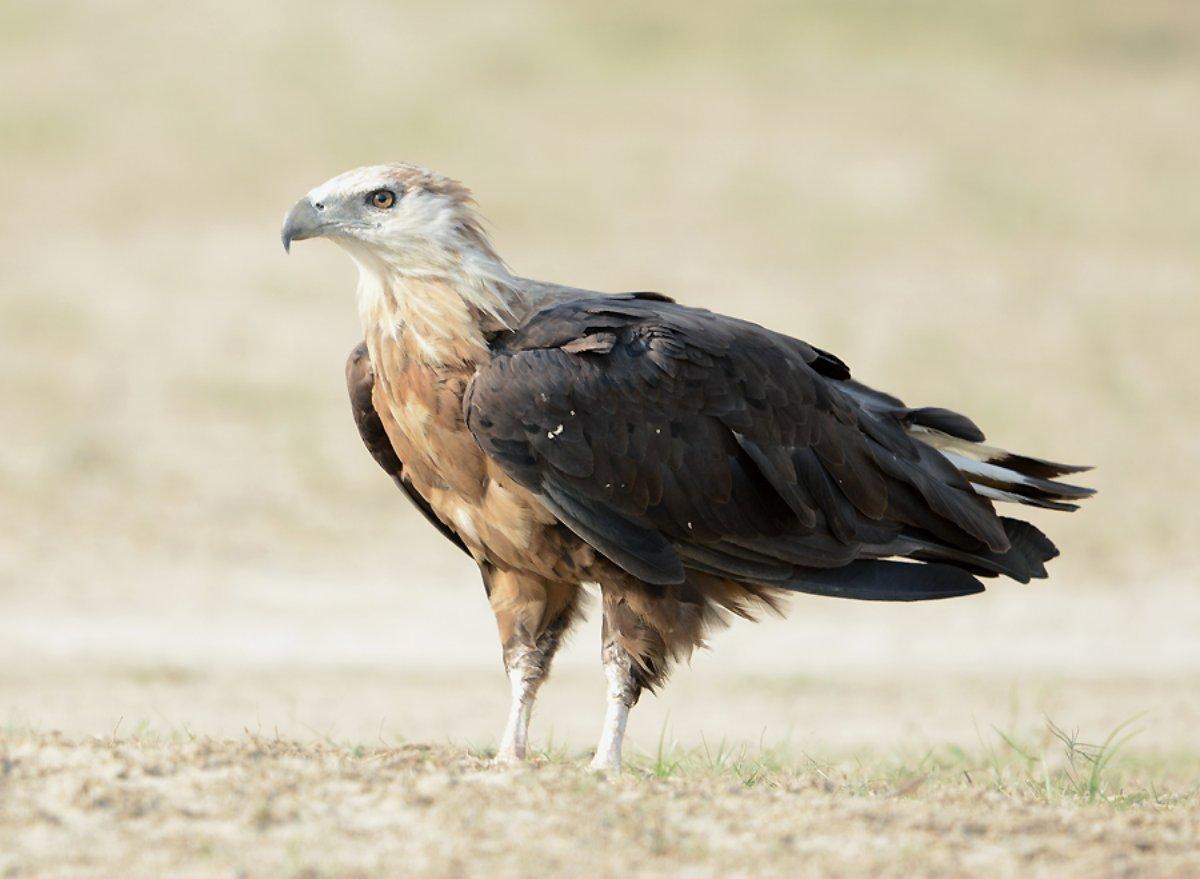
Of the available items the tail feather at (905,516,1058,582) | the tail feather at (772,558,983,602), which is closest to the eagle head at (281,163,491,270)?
the tail feather at (772,558,983,602)

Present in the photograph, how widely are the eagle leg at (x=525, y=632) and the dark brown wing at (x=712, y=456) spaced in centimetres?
58

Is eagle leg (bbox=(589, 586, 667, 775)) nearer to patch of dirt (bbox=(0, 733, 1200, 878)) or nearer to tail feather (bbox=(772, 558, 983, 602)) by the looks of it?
tail feather (bbox=(772, 558, 983, 602))

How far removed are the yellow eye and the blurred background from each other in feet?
6.73

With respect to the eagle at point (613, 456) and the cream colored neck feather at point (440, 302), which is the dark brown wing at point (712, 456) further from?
the cream colored neck feather at point (440, 302)

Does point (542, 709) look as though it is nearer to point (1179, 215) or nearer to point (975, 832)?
point (975, 832)

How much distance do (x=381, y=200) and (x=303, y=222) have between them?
0.29 meters

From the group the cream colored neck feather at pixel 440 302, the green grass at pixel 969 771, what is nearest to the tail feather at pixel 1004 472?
the green grass at pixel 969 771

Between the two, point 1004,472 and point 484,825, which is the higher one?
point 1004,472

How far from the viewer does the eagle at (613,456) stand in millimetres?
5602

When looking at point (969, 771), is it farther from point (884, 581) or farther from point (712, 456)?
point (712, 456)

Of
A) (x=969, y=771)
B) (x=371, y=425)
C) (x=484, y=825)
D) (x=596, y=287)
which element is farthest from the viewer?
(x=596, y=287)

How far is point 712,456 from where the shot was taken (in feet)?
19.1

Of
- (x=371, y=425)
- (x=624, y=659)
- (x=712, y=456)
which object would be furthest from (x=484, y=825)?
(x=371, y=425)

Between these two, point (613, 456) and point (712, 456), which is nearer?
point (613, 456)
